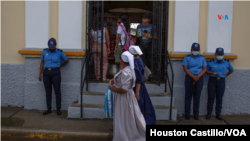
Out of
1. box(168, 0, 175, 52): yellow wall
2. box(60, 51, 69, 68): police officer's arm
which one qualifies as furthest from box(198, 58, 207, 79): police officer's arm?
box(60, 51, 69, 68): police officer's arm

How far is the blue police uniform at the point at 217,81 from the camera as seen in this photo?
19.3 feet

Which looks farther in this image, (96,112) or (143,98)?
(96,112)

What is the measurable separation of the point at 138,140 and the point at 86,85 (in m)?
2.51

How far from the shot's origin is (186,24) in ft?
20.4

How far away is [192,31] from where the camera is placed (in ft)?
20.5

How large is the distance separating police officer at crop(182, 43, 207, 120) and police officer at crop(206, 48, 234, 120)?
27 cm

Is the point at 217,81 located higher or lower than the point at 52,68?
lower

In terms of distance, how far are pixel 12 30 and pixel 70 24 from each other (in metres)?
1.71

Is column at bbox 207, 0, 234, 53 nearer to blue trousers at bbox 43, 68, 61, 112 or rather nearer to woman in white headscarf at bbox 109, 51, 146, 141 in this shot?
woman in white headscarf at bbox 109, 51, 146, 141

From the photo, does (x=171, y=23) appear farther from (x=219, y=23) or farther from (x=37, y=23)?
(x=37, y=23)

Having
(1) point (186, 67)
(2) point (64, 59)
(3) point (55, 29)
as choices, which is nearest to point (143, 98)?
(1) point (186, 67)

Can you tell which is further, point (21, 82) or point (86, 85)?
point (21, 82)

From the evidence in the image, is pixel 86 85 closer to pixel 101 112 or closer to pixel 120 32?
pixel 101 112

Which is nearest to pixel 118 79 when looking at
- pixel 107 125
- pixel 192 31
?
pixel 107 125
